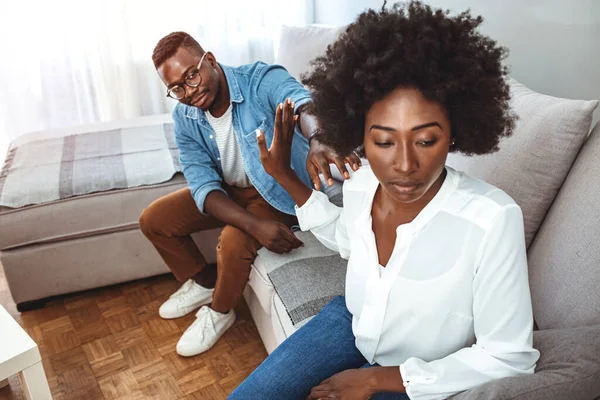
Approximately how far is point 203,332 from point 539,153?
1.12 m

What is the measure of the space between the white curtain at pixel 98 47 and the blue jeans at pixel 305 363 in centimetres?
209

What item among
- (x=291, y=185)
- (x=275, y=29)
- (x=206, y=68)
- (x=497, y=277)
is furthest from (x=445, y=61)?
(x=275, y=29)

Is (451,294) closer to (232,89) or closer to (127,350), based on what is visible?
(232,89)

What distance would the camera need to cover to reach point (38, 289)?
6.57 feet

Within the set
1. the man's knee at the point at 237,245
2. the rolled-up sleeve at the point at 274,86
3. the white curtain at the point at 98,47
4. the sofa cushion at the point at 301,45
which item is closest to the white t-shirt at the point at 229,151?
the rolled-up sleeve at the point at 274,86

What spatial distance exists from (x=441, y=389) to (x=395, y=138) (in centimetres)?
39

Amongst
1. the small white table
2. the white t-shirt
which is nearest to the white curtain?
the white t-shirt

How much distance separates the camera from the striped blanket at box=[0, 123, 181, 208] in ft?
6.37

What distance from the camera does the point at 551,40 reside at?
1.55 m

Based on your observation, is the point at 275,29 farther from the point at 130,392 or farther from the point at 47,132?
the point at 130,392

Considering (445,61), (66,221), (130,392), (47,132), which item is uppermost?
(445,61)

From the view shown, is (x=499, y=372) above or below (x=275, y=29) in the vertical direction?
below

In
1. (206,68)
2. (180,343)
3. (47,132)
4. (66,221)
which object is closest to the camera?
(206,68)

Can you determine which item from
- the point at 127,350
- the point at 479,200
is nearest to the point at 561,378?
the point at 479,200
